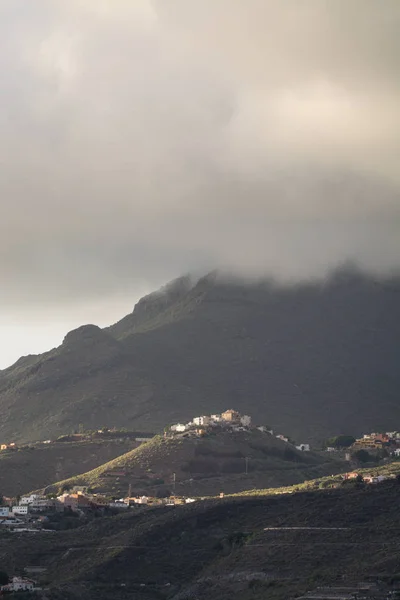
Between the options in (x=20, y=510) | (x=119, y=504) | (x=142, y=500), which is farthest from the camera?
(x=142, y=500)

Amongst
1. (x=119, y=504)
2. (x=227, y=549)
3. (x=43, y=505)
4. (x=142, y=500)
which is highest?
(x=43, y=505)

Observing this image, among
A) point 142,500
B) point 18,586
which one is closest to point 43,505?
point 142,500

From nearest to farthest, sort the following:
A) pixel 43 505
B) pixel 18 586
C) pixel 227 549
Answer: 1. pixel 18 586
2. pixel 227 549
3. pixel 43 505

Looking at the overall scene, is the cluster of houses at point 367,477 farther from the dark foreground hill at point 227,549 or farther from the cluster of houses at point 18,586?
the cluster of houses at point 18,586

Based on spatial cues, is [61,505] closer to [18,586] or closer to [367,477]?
[367,477]

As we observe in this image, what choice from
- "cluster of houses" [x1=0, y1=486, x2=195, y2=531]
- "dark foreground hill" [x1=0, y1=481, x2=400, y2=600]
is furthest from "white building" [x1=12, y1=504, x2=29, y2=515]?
"dark foreground hill" [x1=0, y1=481, x2=400, y2=600]
